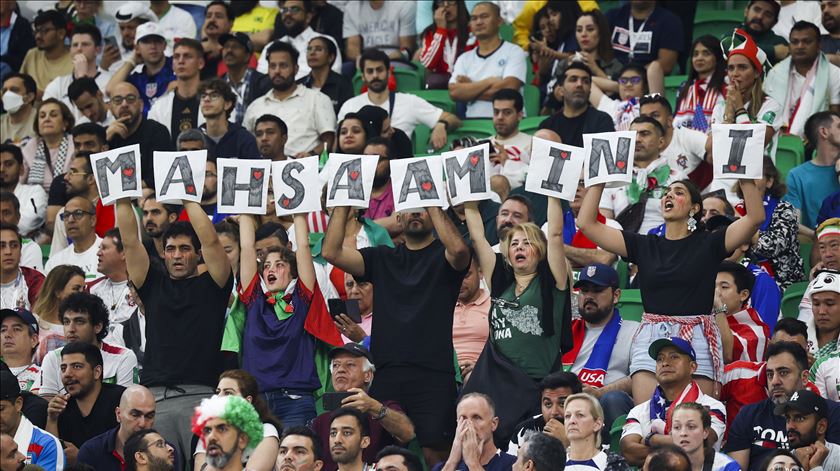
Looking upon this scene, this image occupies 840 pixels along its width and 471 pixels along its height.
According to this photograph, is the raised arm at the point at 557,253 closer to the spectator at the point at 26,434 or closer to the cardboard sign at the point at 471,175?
the cardboard sign at the point at 471,175

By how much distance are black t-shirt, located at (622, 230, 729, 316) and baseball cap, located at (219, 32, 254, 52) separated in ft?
19.0

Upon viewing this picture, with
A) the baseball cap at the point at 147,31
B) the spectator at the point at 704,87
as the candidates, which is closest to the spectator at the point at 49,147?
the baseball cap at the point at 147,31

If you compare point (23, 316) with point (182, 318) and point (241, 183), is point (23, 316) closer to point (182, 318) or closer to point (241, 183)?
point (182, 318)

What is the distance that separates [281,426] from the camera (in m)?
9.67

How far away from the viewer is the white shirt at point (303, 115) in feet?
44.2

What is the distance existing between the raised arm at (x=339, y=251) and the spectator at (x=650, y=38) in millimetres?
4499

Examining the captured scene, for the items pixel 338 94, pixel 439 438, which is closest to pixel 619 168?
pixel 439 438

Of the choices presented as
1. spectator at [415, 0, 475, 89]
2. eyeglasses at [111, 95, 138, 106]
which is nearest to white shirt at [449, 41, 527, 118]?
spectator at [415, 0, 475, 89]

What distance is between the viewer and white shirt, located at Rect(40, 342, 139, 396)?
10492mm

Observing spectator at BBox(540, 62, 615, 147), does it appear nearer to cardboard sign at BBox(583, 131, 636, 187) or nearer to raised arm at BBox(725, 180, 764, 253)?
cardboard sign at BBox(583, 131, 636, 187)

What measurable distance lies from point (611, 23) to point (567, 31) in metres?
0.36

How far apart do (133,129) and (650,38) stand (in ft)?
13.6

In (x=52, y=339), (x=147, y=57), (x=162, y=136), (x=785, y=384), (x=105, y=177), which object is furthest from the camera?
(x=147, y=57)

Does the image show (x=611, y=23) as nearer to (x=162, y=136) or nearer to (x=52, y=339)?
(x=162, y=136)
